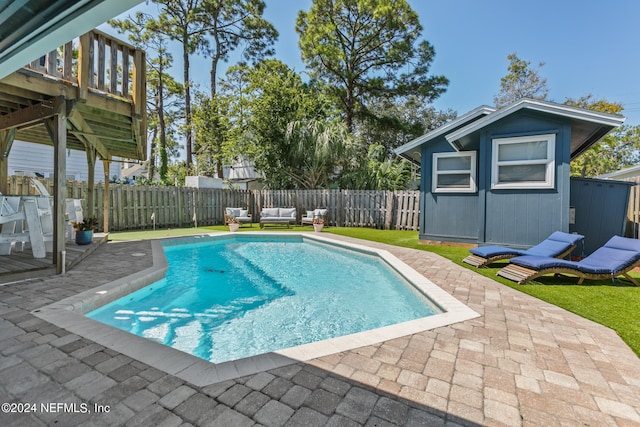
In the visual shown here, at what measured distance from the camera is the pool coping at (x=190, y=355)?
2.02 meters

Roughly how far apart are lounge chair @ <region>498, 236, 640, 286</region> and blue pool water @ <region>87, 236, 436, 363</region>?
5.86 ft

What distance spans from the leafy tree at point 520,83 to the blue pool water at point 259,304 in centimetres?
2697

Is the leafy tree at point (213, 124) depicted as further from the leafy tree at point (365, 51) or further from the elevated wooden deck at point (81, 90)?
the elevated wooden deck at point (81, 90)

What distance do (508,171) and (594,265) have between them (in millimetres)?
2946

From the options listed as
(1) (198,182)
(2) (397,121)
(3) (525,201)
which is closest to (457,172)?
(3) (525,201)

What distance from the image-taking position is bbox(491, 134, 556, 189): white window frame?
6152mm

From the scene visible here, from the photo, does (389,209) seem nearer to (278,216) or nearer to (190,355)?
(278,216)

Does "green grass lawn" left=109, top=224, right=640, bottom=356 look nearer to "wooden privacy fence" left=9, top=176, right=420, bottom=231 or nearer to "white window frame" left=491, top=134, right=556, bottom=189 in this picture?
"white window frame" left=491, top=134, right=556, bottom=189

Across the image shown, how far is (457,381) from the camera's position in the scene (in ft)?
6.42

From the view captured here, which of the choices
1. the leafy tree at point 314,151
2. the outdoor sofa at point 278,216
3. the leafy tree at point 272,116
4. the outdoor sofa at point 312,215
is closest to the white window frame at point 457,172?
the outdoor sofa at point 312,215

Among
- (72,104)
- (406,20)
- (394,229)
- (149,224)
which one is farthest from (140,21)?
(394,229)

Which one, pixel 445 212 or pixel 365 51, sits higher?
pixel 365 51

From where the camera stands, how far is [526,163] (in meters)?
6.46

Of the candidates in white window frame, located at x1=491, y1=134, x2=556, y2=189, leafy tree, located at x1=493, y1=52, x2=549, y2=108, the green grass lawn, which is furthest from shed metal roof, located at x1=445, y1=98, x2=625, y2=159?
leafy tree, located at x1=493, y1=52, x2=549, y2=108
